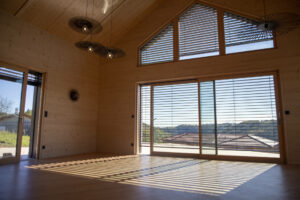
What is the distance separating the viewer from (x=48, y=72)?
4922mm

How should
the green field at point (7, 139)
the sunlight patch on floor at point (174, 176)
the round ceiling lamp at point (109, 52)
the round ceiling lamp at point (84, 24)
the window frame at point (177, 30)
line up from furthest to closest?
the window frame at point (177, 30), the green field at point (7, 139), the round ceiling lamp at point (109, 52), the round ceiling lamp at point (84, 24), the sunlight patch on floor at point (174, 176)

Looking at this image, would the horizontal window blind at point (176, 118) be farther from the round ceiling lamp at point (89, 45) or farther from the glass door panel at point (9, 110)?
the glass door panel at point (9, 110)

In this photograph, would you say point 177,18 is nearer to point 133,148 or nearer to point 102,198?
point 133,148

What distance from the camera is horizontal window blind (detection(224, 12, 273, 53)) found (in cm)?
472

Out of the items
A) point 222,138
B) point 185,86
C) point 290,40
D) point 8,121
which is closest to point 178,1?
point 185,86

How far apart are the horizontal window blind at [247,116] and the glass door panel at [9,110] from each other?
14.0 ft

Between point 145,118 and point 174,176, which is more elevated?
point 145,118

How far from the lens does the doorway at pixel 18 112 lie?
4.09 metres

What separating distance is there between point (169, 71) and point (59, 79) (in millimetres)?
2720

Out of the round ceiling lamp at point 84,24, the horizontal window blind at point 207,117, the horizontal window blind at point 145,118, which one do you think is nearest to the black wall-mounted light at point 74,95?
the horizontal window blind at point 145,118

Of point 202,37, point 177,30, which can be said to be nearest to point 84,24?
point 177,30

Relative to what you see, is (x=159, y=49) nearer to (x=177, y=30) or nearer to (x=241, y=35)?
(x=177, y=30)

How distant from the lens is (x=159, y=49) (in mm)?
5820

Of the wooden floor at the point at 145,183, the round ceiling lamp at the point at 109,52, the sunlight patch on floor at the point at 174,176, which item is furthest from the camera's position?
the round ceiling lamp at the point at 109,52
